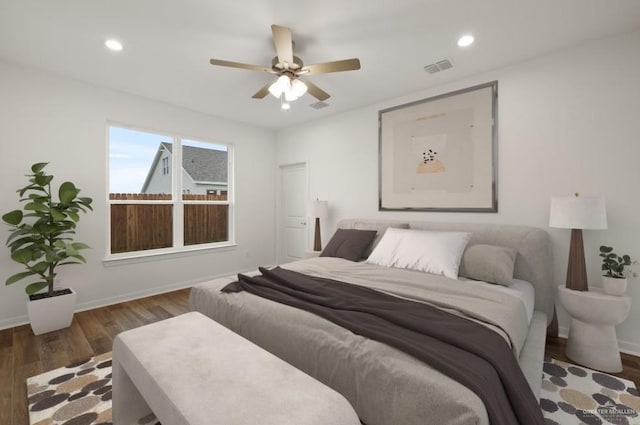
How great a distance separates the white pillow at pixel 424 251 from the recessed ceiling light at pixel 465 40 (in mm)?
1752

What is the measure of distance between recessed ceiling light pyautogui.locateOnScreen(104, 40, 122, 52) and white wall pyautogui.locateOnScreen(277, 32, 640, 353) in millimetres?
3284

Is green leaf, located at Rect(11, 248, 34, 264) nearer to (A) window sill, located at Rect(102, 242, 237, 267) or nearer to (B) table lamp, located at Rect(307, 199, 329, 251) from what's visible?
(A) window sill, located at Rect(102, 242, 237, 267)

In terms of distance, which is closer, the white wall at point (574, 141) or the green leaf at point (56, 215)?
the white wall at point (574, 141)

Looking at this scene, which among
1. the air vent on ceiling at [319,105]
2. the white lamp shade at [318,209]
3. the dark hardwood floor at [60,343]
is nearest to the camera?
the dark hardwood floor at [60,343]

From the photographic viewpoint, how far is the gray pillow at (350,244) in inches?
132

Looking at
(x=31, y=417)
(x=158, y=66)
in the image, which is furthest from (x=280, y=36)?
(x=31, y=417)

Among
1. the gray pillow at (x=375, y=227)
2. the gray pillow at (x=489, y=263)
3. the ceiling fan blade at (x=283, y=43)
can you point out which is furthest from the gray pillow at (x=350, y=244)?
the ceiling fan blade at (x=283, y=43)

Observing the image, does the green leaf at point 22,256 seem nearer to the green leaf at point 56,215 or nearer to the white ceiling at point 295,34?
the green leaf at point 56,215

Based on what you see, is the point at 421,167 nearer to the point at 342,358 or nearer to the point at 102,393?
the point at 342,358

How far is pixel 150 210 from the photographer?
410cm

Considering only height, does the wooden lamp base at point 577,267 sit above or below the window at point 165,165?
below

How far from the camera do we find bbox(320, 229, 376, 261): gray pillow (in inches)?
132

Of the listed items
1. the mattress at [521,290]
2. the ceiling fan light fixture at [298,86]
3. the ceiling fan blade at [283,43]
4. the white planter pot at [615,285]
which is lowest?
the mattress at [521,290]

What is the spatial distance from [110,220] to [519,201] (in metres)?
4.86
